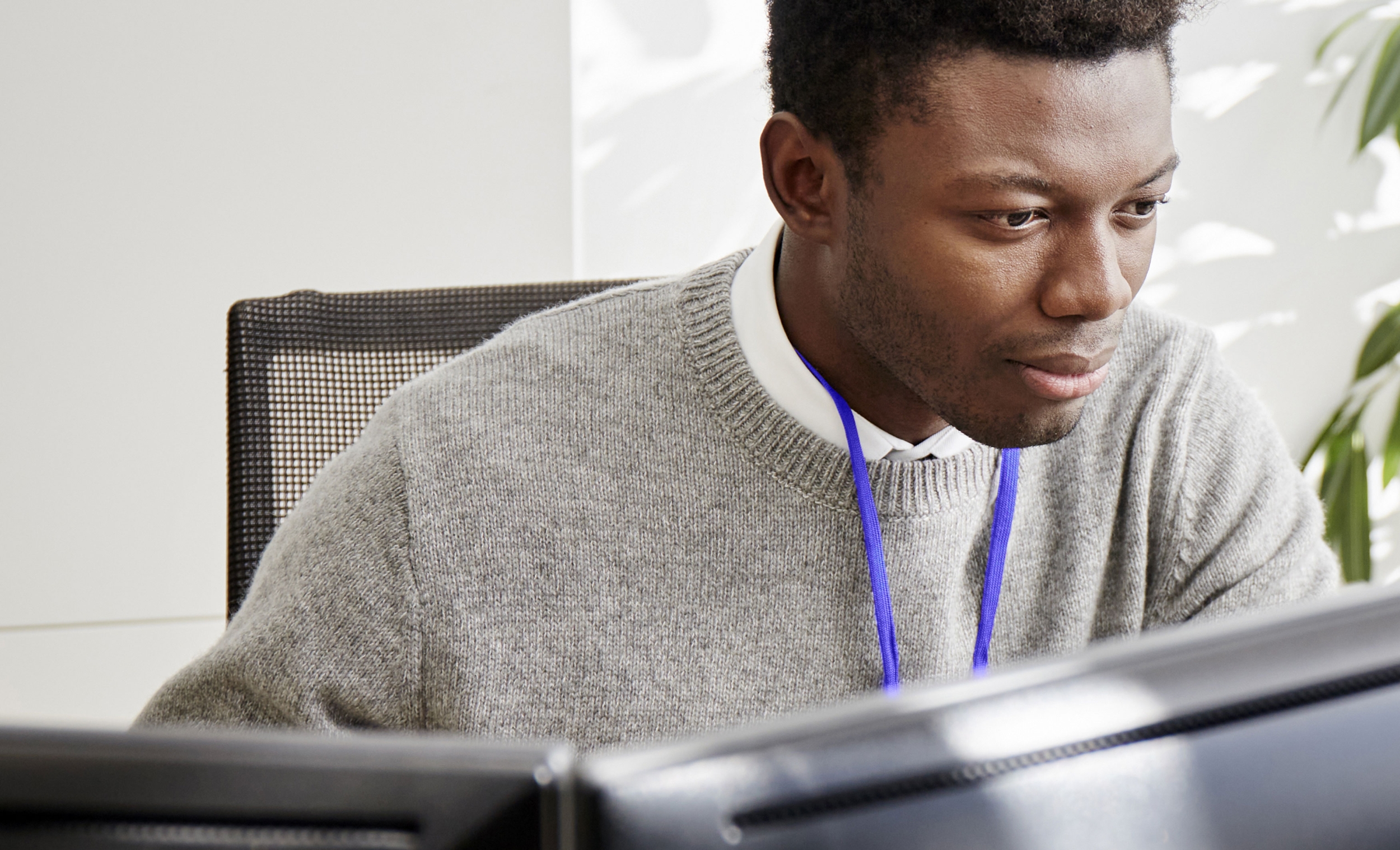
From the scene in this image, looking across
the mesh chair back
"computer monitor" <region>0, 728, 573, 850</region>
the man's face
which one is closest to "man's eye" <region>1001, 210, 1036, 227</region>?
the man's face

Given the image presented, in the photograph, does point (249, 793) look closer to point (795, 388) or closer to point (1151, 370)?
point (795, 388)

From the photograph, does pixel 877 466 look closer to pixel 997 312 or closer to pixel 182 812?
pixel 997 312

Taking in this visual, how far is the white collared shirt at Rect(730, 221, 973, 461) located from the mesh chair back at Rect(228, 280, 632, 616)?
0.72 ft

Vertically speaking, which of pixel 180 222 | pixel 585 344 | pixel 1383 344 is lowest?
pixel 585 344

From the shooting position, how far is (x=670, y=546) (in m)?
0.95

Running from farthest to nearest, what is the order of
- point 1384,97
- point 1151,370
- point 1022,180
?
1. point 1384,97
2. point 1151,370
3. point 1022,180

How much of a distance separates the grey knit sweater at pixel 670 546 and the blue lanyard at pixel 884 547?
16 millimetres

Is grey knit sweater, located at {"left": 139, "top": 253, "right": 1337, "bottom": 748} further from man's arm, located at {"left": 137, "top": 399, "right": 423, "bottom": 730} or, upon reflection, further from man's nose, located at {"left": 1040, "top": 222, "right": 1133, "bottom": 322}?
man's nose, located at {"left": 1040, "top": 222, "right": 1133, "bottom": 322}

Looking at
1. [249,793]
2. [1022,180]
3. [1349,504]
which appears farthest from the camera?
[1349,504]

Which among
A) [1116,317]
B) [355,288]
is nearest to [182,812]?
[1116,317]

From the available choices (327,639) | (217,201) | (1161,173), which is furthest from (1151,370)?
(217,201)

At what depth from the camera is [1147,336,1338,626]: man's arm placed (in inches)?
40.2

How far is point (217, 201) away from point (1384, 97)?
1795 millimetres

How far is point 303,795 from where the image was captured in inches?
11.2
